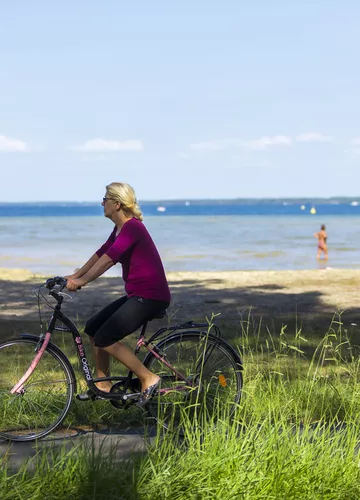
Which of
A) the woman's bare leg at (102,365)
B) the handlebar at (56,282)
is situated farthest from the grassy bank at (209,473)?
the handlebar at (56,282)

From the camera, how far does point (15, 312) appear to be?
13.4 metres

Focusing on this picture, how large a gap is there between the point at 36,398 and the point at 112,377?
60 cm

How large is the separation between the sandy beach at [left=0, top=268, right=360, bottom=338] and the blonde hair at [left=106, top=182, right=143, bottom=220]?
4.28 m

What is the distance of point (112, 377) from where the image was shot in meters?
5.93

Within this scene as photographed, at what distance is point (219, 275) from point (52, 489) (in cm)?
1699

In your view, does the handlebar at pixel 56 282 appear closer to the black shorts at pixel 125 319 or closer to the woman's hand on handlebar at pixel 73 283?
the woman's hand on handlebar at pixel 73 283

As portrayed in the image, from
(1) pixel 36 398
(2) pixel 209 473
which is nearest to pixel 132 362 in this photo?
(1) pixel 36 398

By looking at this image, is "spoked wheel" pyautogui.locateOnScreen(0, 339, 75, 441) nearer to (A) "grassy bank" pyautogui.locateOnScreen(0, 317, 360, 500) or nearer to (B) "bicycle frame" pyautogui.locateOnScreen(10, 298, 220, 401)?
(B) "bicycle frame" pyautogui.locateOnScreen(10, 298, 220, 401)

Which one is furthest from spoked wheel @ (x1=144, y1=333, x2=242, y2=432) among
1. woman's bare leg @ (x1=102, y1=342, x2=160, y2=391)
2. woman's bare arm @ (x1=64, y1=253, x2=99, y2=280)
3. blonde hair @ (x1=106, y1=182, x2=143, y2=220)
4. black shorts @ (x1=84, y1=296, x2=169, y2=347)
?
blonde hair @ (x1=106, y1=182, x2=143, y2=220)

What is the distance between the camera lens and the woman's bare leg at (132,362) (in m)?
5.66

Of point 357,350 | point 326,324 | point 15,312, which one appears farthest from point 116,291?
point 357,350

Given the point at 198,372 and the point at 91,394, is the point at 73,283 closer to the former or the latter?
the point at 91,394

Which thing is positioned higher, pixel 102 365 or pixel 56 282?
pixel 56 282

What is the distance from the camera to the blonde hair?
225 inches
